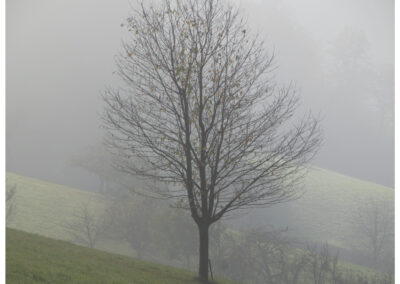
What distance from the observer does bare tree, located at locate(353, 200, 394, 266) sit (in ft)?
155

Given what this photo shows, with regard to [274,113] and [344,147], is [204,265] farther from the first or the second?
[344,147]

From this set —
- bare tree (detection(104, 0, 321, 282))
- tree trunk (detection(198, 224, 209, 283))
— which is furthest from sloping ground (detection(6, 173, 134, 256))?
bare tree (detection(104, 0, 321, 282))

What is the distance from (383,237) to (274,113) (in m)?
43.6

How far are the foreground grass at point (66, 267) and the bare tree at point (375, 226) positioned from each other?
141 ft

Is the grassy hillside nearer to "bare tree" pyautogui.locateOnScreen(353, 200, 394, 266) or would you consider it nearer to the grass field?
the grass field

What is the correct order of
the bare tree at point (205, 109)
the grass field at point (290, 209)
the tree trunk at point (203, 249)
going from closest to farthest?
the bare tree at point (205, 109)
the tree trunk at point (203, 249)
the grass field at point (290, 209)

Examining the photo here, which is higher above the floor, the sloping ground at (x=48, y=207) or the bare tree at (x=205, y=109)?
the bare tree at (x=205, y=109)

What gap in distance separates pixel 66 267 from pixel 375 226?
4861cm

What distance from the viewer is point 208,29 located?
518 inches

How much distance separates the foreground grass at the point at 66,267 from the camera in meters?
9.90

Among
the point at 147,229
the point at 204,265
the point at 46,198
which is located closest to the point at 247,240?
the point at 147,229

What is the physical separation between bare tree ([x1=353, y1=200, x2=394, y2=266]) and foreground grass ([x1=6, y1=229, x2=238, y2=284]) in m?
43.0

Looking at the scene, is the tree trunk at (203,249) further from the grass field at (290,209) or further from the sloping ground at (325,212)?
the sloping ground at (325,212)

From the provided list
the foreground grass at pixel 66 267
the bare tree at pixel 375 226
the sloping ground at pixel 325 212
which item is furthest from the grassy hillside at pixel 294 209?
the foreground grass at pixel 66 267
